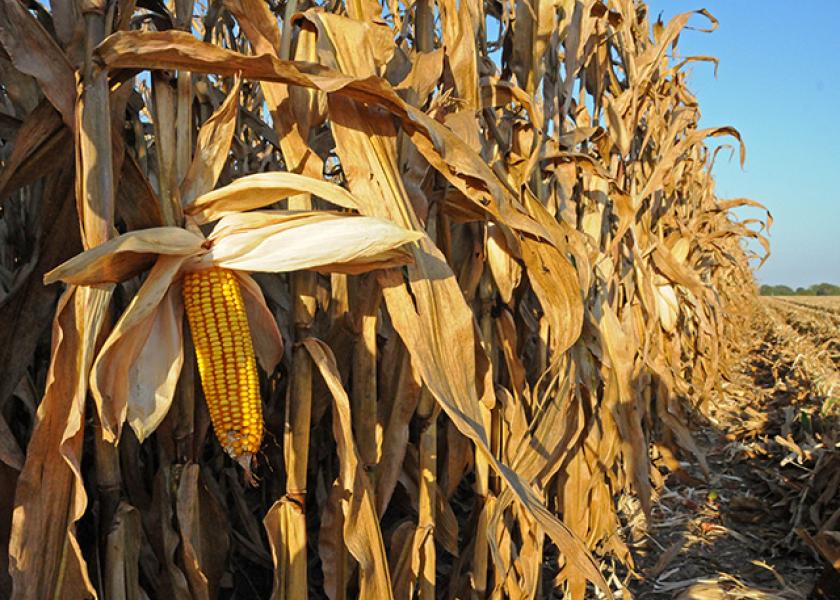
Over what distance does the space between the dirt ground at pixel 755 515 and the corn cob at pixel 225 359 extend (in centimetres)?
171

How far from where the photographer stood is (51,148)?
4.41 feet

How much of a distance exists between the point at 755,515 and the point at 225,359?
359 centimetres

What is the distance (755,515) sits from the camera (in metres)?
3.87

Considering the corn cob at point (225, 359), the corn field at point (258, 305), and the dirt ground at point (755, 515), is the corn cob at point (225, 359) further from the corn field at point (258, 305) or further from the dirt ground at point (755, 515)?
the dirt ground at point (755, 515)

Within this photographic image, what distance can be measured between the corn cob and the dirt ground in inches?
67.4

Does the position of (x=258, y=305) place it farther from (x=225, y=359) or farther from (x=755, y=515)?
(x=755, y=515)

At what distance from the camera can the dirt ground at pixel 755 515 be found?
2922mm

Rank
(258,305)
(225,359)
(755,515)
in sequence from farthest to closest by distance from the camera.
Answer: (755,515) → (258,305) → (225,359)

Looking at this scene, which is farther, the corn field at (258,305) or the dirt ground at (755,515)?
the dirt ground at (755,515)

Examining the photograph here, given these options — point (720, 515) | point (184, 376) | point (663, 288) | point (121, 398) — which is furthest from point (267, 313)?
point (663, 288)

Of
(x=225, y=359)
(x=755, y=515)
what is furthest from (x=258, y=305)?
(x=755, y=515)

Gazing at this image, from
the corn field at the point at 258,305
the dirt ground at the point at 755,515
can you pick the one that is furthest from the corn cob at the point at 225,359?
the dirt ground at the point at 755,515

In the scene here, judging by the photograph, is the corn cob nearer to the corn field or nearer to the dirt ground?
the corn field

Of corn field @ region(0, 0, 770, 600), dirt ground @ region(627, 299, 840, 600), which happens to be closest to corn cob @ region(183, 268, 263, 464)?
corn field @ region(0, 0, 770, 600)
